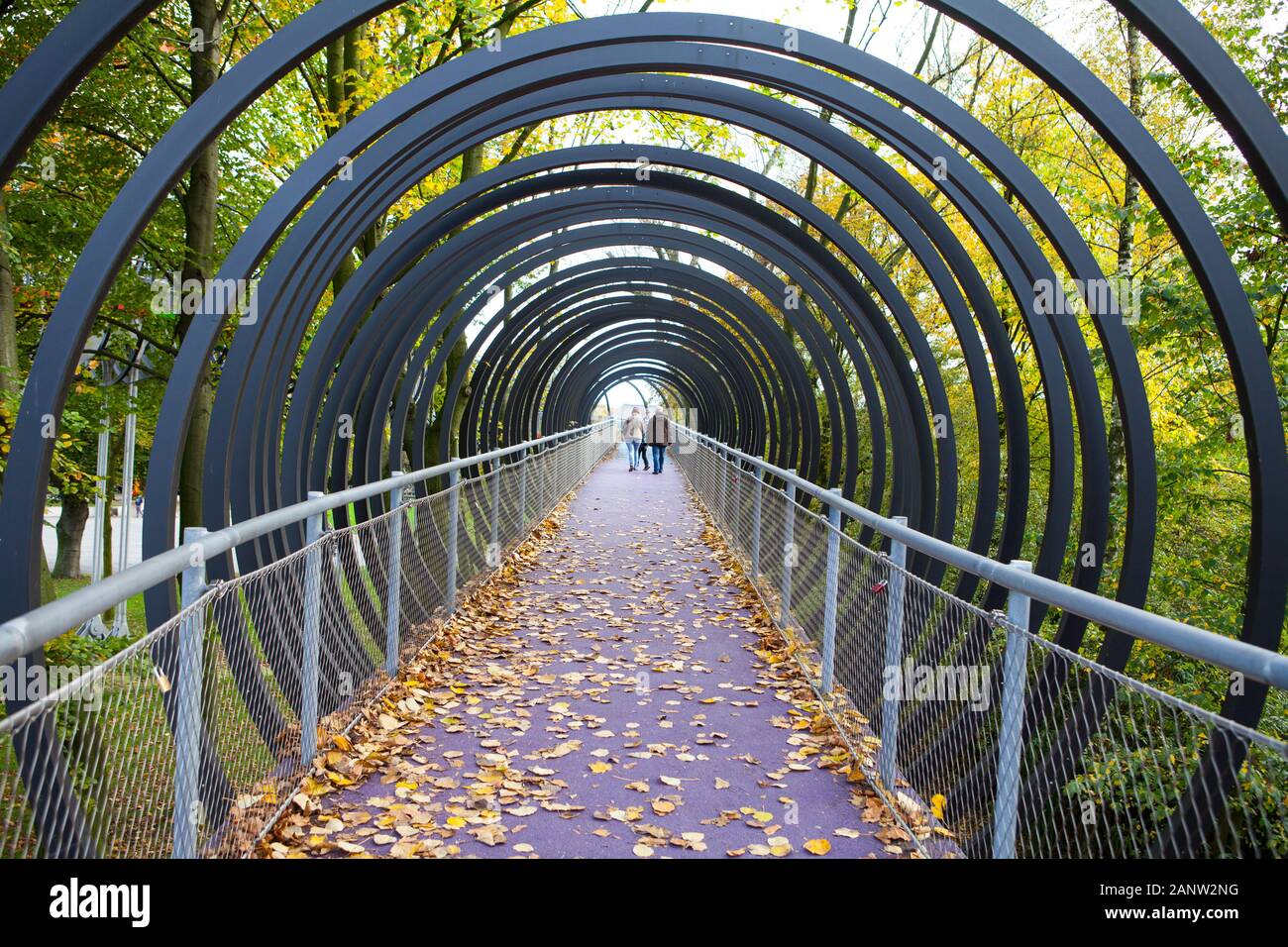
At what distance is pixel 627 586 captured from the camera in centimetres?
975

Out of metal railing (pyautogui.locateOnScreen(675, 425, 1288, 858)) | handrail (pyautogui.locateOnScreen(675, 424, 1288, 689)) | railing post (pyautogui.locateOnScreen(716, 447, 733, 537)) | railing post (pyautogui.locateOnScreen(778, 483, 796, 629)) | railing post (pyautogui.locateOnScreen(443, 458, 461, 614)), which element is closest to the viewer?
handrail (pyautogui.locateOnScreen(675, 424, 1288, 689))

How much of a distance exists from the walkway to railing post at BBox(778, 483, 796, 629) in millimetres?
262

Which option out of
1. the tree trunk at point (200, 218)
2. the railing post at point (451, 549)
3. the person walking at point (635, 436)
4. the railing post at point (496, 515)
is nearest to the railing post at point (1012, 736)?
the railing post at point (451, 549)

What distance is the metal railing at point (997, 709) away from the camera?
2445mm

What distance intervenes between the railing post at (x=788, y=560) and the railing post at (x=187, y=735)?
4.79 meters

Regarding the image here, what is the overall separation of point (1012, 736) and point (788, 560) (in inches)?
166

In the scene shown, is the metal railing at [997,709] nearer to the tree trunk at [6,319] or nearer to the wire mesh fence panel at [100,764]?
the wire mesh fence panel at [100,764]

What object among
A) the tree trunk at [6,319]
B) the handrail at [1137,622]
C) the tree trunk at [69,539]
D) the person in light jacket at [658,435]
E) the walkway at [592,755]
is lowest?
the tree trunk at [69,539]

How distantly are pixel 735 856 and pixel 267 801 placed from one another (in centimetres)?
170

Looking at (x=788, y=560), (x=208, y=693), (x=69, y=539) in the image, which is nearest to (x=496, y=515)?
(x=788, y=560)

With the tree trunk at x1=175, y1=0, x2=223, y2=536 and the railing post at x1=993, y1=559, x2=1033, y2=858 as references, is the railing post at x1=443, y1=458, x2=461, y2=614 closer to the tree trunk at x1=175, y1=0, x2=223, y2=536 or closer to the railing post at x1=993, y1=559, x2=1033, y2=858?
the tree trunk at x1=175, y1=0, x2=223, y2=536

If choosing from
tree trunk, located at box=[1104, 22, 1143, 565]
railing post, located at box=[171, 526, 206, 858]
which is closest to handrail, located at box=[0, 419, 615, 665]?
railing post, located at box=[171, 526, 206, 858]

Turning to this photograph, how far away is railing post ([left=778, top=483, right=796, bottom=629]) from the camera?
24.1 feet
